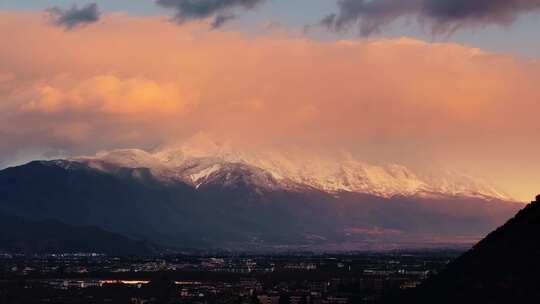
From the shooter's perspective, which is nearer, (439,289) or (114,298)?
(439,289)

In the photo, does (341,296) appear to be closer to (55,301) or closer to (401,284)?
(401,284)

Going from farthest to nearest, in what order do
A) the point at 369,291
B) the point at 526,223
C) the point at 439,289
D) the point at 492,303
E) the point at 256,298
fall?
the point at 369,291 < the point at 256,298 < the point at 439,289 < the point at 526,223 < the point at 492,303

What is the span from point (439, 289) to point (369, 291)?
6771 centimetres

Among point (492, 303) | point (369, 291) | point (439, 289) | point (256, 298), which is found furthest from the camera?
point (369, 291)

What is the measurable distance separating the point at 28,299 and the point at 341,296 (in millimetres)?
41580

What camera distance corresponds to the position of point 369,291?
200 m

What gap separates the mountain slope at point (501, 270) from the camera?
113000mm

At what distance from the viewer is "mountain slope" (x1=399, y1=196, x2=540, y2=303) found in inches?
4449

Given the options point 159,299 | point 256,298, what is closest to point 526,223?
point 256,298

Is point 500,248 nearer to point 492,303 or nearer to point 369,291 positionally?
point 492,303

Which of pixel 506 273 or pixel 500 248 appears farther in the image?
pixel 500 248

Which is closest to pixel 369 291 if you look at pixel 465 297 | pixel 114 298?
pixel 114 298

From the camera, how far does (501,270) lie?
385ft

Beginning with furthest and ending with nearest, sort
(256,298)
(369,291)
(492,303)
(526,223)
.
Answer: (369,291), (256,298), (526,223), (492,303)
